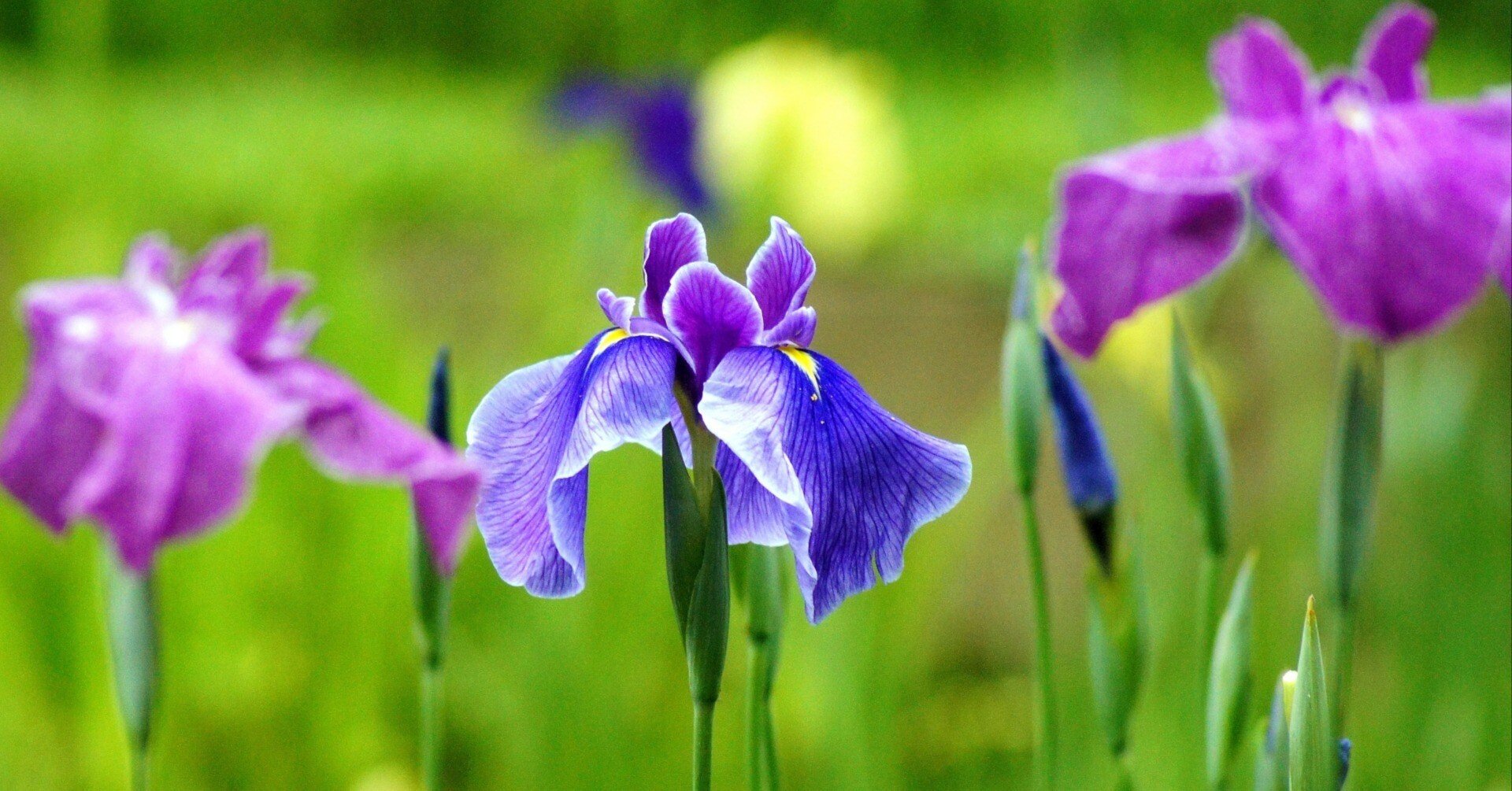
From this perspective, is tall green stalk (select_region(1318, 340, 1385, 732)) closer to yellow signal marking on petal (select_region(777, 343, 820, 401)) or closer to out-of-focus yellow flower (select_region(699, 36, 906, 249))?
yellow signal marking on petal (select_region(777, 343, 820, 401))

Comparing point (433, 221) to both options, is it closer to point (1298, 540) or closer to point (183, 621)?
point (183, 621)

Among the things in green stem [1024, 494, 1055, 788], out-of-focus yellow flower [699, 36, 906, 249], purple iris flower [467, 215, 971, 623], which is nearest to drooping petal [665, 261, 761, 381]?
purple iris flower [467, 215, 971, 623]

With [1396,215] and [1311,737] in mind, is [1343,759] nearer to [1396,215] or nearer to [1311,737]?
[1311,737]

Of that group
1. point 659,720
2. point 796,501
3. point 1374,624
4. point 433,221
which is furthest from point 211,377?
point 433,221

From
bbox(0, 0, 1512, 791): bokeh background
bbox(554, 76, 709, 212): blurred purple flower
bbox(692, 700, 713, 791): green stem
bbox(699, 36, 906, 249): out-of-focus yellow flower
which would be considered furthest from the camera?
bbox(554, 76, 709, 212): blurred purple flower

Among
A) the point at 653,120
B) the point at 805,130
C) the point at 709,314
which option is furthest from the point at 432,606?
the point at 653,120

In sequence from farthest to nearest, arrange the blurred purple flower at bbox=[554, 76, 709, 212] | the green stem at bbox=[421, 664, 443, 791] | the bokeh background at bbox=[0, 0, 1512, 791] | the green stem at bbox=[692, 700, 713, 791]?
1. the blurred purple flower at bbox=[554, 76, 709, 212]
2. the bokeh background at bbox=[0, 0, 1512, 791]
3. the green stem at bbox=[421, 664, 443, 791]
4. the green stem at bbox=[692, 700, 713, 791]

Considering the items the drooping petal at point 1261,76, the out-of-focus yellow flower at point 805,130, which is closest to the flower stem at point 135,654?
the drooping petal at point 1261,76
